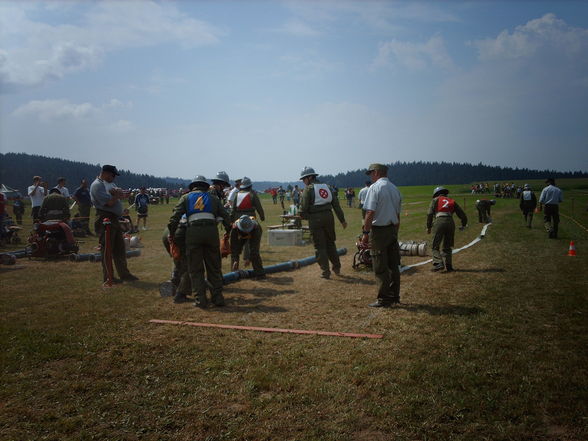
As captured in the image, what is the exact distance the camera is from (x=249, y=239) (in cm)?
991

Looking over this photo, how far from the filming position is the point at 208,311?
6898 millimetres

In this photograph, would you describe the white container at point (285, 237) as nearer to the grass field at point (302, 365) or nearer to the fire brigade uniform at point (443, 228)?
the fire brigade uniform at point (443, 228)

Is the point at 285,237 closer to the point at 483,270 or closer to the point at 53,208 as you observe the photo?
the point at 483,270

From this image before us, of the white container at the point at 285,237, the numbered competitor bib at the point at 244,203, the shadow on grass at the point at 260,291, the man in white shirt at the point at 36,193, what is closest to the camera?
the shadow on grass at the point at 260,291

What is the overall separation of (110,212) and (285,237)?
25.1 ft

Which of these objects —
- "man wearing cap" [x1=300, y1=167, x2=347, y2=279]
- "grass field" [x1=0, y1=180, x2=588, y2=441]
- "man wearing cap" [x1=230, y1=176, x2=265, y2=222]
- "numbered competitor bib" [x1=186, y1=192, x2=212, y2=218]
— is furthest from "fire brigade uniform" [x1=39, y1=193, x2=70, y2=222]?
"man wearing cap" [x1=300, y1=167, x2=347, y2=279]

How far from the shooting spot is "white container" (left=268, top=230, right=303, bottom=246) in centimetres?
1540

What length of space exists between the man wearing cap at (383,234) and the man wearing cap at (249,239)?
358cm

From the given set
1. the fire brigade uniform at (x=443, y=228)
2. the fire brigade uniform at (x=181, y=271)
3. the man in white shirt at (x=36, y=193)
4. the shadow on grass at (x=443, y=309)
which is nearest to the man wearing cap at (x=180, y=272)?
the fire brigade uniform at (x=181, y=271)

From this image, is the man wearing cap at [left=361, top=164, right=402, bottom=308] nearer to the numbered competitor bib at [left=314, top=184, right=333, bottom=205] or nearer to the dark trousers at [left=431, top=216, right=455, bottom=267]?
the numbered competitor bib at [left=314, top=184, right=333, bottom=205]

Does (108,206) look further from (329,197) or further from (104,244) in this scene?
(329,197)

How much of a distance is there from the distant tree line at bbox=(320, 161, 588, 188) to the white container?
162282mm

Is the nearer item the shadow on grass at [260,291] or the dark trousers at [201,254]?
the dark trousers at [201,254]

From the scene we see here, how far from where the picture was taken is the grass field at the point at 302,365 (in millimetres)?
3377
